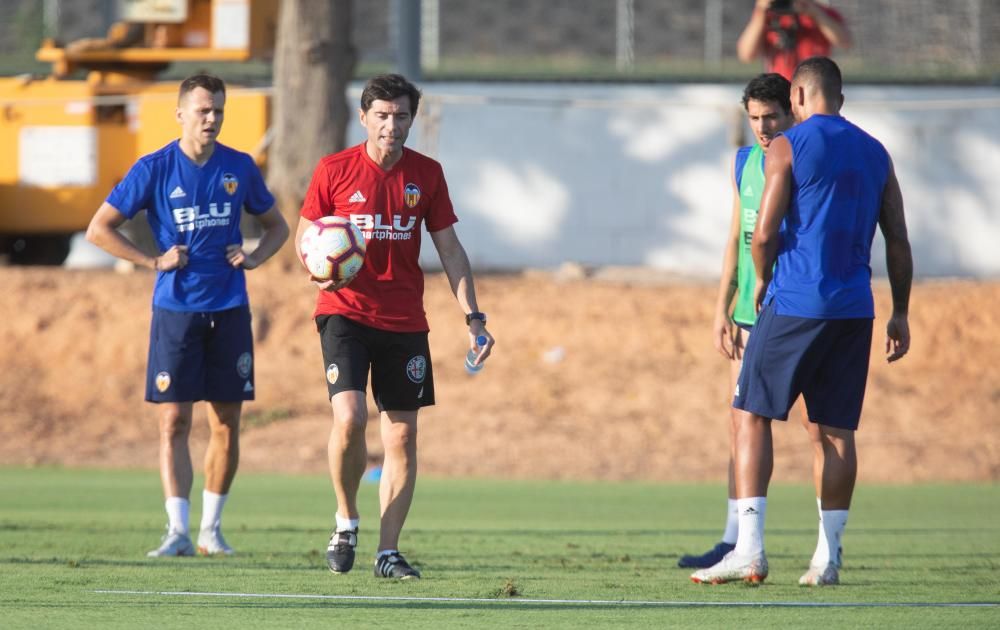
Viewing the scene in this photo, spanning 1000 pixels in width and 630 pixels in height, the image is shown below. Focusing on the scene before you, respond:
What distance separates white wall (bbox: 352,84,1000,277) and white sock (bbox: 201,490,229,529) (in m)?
11.0

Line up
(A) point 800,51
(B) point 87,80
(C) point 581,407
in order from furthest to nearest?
(B) point 87,80 < (C) point 581,407 < (A) point 800,51

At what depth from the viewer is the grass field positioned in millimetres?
6168

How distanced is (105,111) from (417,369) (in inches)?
483

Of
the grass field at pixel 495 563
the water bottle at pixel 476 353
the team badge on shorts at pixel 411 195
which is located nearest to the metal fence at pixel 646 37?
the grass field at pixel 495 563

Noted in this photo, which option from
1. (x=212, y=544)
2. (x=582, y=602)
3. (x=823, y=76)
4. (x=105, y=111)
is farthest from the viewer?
(x=105, y=111)

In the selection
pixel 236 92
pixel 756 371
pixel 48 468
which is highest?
pixel 236 92

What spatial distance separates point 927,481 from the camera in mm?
14672

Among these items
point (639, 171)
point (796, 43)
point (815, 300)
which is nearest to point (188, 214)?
point (815, 300)

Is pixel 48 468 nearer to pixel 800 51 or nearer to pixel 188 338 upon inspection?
pixel 188 338

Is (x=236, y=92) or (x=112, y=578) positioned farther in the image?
(x=236, y=92)

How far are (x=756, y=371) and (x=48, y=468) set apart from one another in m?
9.59

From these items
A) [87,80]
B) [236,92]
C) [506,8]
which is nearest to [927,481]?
[236,92]

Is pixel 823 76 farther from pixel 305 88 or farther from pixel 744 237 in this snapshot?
pixel 305 88

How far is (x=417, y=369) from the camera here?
25.0 ft
